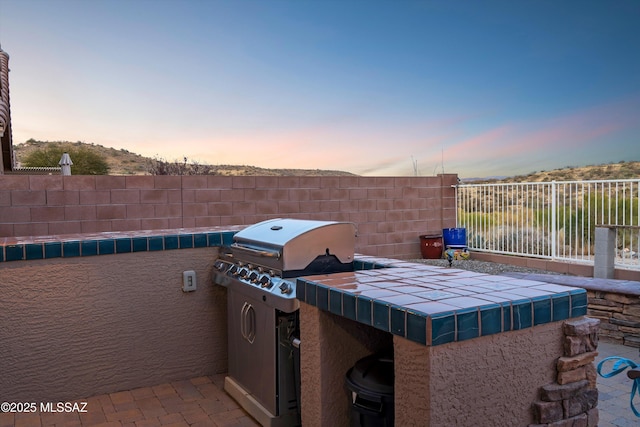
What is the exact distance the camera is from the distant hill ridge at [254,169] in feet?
59.4

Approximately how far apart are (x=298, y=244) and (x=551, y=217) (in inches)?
255

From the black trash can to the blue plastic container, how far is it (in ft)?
24.0

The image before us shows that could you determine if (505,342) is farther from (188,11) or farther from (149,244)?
(188,11)

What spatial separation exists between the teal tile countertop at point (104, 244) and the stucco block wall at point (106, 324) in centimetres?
5

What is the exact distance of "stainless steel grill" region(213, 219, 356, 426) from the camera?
286 centimetres

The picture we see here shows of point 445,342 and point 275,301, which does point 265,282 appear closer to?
point 275,301

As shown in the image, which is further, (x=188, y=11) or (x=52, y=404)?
(x=188, y=11)

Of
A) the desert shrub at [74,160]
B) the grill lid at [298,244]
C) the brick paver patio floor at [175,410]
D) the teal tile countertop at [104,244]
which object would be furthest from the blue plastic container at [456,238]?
the desert shrub at [74,160]

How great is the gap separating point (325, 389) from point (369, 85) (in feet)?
32.0

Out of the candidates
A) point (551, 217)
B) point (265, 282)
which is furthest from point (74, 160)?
point (265, 282)

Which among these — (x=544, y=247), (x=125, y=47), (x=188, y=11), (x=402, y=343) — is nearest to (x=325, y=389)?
(x=402, y=343)

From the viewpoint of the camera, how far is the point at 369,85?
37.3 feet

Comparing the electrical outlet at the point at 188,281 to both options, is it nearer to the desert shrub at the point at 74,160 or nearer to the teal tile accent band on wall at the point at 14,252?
the teal tile accent band on wall at the point at 14,252

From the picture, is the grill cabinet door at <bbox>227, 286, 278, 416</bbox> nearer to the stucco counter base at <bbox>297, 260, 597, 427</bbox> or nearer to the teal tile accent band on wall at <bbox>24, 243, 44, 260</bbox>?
the stucco counter base at <bbox>297, 260, 597, 427</bbox>
